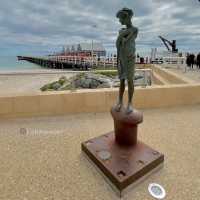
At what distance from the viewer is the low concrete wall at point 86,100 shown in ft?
10.9

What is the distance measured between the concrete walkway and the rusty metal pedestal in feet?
0.28

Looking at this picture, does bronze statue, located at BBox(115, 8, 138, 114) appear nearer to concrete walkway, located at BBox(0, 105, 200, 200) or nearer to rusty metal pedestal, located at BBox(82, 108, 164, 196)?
rusty metal pedestal, located at BBox(82, 108, 164, 196)

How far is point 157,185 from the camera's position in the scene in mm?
1795

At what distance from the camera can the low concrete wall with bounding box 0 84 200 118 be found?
3322 mm

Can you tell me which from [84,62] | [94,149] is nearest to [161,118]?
[94,149]

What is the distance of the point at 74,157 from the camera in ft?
7.23

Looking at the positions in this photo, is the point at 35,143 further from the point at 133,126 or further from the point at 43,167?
the point at 133,126

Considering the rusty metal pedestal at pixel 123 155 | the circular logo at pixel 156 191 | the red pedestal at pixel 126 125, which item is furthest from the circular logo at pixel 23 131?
the circular logo at pixel 156 191

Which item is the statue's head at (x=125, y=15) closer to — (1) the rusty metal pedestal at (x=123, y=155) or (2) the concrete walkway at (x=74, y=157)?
(1) the rusty metal pedestal at (x=123, y=155)

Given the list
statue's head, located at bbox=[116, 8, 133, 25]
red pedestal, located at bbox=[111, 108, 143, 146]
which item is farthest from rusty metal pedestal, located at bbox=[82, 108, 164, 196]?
statue's head, located at bbox=[116, 8, 133, 25]

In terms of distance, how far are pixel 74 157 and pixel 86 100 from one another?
56.0 inches

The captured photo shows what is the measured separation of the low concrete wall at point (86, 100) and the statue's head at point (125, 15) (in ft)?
5.79


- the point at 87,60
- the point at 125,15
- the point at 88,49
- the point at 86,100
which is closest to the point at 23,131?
the point at 86,100

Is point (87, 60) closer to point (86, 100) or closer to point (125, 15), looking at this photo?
point (86, 100)
